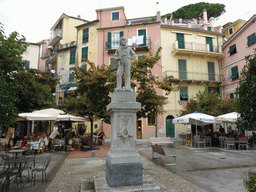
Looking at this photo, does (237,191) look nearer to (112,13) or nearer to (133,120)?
(133,120)

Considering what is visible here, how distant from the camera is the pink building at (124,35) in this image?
74.0ft

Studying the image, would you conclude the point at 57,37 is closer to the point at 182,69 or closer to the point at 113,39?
the point at 113,39

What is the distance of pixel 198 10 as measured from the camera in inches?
1433

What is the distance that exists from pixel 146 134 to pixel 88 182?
658 inches

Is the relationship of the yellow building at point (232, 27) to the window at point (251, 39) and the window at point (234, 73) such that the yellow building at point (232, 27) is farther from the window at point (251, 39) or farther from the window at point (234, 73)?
the window at point (234, 73)

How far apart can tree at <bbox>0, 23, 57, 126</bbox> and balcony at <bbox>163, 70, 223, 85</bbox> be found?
16.2 meters

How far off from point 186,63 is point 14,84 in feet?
65.9

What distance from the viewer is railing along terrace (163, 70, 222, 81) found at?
22544 mm

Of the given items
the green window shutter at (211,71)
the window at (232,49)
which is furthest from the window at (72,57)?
the window at (232,49)

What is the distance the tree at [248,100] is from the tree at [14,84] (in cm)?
585

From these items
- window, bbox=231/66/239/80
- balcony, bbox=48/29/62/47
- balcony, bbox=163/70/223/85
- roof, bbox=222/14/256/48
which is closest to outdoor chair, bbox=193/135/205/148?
balcony, bbox=163/70/223/85

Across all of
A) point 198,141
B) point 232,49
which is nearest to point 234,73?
point 232,49

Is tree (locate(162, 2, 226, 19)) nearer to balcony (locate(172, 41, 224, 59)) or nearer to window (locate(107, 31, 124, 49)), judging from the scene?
balcony (locate(172, 41, 224, 59))

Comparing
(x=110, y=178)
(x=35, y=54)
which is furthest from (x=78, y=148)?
(x=35, y=54)
